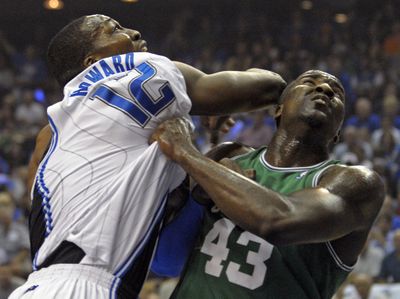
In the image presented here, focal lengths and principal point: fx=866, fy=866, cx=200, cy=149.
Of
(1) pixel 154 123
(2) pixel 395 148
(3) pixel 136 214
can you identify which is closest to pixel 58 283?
(3) pixel 136 214

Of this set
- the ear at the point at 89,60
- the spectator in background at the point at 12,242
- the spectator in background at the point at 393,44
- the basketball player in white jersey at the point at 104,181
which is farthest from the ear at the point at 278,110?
the spectator in background at the point at 393,44

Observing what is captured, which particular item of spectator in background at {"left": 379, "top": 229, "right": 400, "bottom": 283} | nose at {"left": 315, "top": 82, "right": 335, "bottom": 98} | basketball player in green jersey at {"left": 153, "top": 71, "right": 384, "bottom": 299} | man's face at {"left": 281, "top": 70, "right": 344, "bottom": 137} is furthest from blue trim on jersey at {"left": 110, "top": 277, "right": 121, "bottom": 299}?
spectator in background at {"left": 379, "top": 229, "right": 400, "bottom": 283}

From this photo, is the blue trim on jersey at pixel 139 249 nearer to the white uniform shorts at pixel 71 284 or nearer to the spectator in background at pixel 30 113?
the white uniform shorts at pixel 71 284

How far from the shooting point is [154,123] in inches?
125

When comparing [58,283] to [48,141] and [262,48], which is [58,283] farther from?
[262,48]

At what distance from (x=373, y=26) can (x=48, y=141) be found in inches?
429

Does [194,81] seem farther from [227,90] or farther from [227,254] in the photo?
[227,254]

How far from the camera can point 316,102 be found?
3.63 metres

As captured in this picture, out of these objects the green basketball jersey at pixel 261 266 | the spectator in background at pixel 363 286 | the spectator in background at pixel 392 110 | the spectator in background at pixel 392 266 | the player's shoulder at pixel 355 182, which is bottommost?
the spectator in background at pixel 392 110

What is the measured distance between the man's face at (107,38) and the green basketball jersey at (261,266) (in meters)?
0.76

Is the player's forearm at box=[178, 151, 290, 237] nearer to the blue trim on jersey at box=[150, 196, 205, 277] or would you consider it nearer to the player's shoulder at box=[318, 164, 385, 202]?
the player's shoulder at box=[318, 164, 385, 202]

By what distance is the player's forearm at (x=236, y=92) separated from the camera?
11.5 ft

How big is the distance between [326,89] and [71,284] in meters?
1.41

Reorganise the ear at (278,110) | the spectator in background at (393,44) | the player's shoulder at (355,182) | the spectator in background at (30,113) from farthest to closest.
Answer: the spectator in background at (393,44) < the spectator in background at (30,113) < the ear at (278,110) < the player's shoulder at (355,182)
